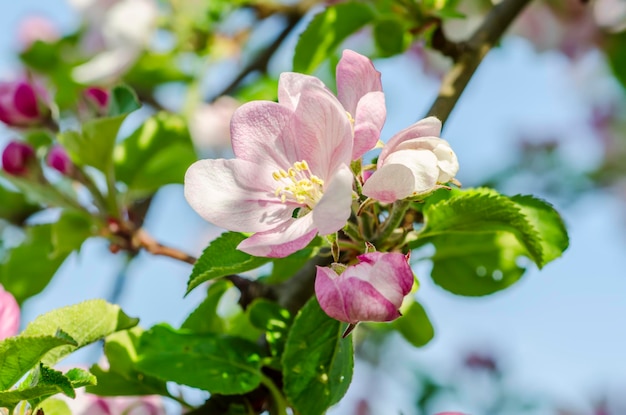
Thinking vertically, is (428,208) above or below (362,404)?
above

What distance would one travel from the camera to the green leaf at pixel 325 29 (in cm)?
108

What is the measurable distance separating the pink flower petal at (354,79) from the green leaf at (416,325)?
1.38 feet

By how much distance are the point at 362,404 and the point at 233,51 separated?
2.88 ft

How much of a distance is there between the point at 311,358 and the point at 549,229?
0.27m

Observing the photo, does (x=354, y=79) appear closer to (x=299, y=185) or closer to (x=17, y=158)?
(x=299, y=185)

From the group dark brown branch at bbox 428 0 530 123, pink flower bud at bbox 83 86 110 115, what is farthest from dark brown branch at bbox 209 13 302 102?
dark brown branch at bbox 428 0 530 123

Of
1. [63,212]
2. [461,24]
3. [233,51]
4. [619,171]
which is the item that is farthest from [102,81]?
[619,171]

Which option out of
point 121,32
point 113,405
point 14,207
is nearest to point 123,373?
point 113,405

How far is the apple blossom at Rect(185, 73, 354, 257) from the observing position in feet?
2.09

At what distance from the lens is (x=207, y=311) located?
99 centimetres

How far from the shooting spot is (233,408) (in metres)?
0.89

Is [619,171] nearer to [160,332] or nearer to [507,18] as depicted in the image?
[507,18]

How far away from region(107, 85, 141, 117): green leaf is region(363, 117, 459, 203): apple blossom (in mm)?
479

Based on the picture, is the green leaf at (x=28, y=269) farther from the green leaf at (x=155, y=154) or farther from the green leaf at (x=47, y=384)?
the green leaf at (x=47, y=384)
